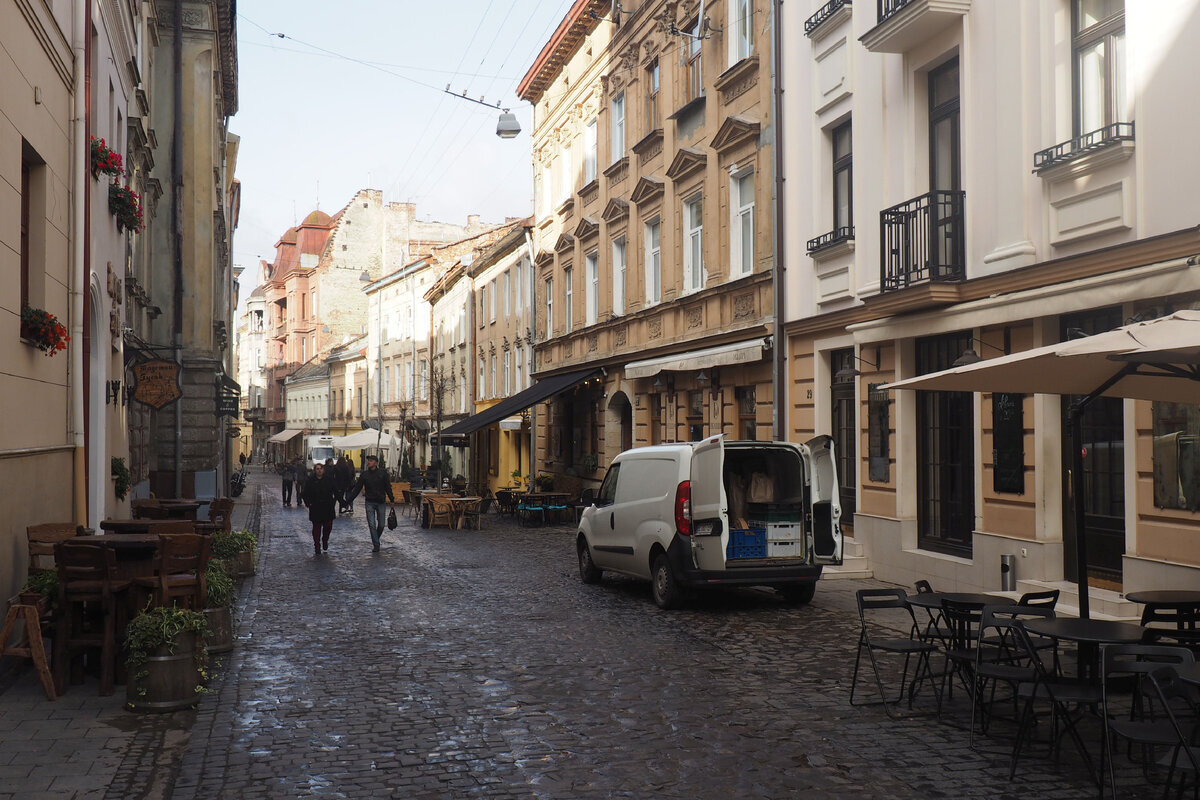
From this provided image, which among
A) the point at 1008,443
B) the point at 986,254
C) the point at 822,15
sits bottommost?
the point at 1008,443

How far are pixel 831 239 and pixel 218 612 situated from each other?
10.6 metres

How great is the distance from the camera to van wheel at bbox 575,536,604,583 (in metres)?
15.6

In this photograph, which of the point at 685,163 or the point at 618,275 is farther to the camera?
the point at 618,275

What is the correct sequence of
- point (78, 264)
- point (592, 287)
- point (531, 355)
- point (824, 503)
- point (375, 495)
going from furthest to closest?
point (531, 355) < point (592, 287) < point (375, 495) < point (824, 503) < point (78, 264)

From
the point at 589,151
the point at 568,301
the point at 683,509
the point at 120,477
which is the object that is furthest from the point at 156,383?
the point at 568,301

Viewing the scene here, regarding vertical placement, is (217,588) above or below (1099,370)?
below

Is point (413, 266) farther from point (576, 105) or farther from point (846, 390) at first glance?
point (846, 390)

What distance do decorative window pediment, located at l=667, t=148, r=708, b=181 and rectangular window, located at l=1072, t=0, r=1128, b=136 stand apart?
10373 mm

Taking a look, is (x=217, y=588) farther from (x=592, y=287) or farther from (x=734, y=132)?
(x=592, y=287)

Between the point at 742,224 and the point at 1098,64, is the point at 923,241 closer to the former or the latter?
the point at 1098,64

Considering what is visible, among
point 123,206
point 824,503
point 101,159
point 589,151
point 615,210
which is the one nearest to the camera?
point 824,503

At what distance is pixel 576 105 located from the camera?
102ft

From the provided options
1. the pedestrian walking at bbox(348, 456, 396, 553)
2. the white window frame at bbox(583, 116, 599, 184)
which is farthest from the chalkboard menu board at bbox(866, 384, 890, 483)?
the white window frame at bbox(583, 116, 599, 184)

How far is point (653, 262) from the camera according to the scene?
25078mm
